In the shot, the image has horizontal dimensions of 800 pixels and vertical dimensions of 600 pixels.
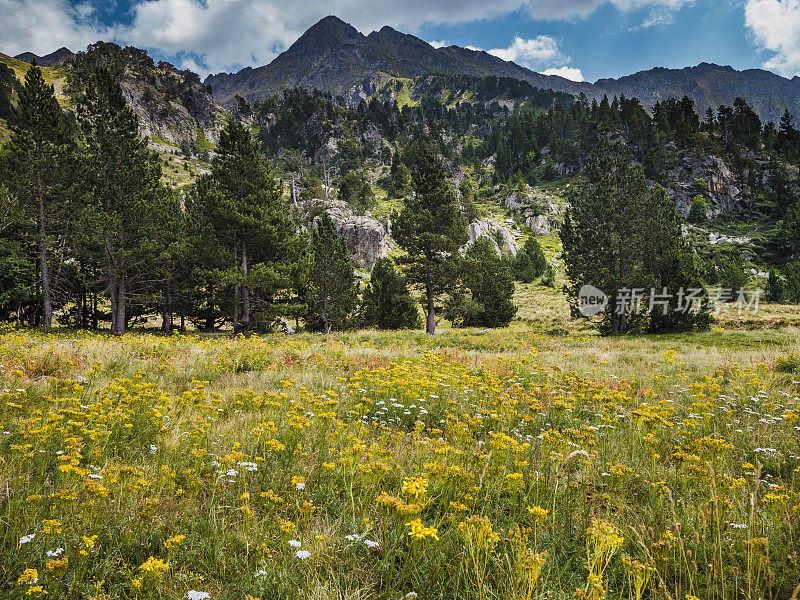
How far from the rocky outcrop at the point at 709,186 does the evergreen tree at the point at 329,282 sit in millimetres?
88757

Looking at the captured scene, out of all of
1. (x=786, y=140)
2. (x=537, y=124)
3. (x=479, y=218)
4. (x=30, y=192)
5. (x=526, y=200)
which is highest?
(x=537, y=124)

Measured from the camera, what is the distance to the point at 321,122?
417 feet

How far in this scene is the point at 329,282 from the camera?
30.1 meters

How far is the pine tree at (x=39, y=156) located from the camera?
20.5m

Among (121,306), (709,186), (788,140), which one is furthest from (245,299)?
(788,140)

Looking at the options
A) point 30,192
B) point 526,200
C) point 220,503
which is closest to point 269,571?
point 220,503

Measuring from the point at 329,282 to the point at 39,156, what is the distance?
62.3ft

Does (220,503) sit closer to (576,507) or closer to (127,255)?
(576,507)

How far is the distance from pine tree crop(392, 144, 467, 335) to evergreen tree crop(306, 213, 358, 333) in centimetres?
672

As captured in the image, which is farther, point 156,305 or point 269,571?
point 156,305

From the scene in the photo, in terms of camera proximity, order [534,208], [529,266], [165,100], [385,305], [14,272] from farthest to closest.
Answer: [165,100] < [534,208] < [529,266] < [385,305] < [14,272]

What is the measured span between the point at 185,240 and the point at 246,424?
22.8 meters

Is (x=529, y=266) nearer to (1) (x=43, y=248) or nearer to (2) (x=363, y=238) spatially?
(2) (x=363, y=238)

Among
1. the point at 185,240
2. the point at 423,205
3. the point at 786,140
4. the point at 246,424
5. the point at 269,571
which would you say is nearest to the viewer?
the point at 269,571
